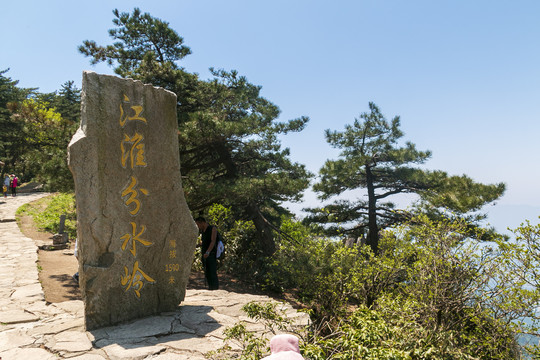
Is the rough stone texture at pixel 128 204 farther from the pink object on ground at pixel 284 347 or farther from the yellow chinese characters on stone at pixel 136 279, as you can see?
the pink object on ground at pixel 284 347

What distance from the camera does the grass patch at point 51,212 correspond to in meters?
12.1

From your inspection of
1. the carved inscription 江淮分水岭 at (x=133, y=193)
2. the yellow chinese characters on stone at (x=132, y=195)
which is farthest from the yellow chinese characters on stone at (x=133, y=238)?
the yellow chinese characters on stone at (x=132, y=195)

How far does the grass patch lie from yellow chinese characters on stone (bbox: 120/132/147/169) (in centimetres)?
725

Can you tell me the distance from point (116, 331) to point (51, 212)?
43.8 feet

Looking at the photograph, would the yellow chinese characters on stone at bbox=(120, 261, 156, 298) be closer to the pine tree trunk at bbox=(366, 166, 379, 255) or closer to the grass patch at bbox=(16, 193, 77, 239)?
the grass patch at bbox=(16, 193, 77, 239)

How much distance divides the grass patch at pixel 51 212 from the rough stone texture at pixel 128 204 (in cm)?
721

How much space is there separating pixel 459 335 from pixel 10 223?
567 inches

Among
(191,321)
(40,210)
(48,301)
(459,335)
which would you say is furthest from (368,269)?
(40,210)

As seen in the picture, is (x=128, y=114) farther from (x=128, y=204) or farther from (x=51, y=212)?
(x=51, y=212)

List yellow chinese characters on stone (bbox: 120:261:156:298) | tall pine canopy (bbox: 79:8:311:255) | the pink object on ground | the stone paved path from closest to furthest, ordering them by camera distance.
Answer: the pink object on ground → the stone paved path → yellow chinese characters on stone (bbox: 120:261:156:298) → tall pine canopy (bbox: 79:8:311:255)

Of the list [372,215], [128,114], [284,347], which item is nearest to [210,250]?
[128,114]

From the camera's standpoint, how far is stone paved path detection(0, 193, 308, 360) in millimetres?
3383

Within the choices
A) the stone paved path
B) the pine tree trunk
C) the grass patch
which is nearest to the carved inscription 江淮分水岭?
the stone paved path

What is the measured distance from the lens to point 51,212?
14.9 meters
